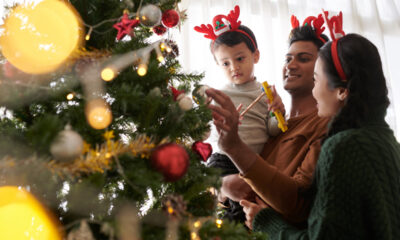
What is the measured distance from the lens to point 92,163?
0.69 meters

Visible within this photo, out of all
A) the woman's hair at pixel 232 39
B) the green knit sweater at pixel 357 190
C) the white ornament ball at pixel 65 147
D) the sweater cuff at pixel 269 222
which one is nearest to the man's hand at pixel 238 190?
the sweater cuff at pixel 269 222

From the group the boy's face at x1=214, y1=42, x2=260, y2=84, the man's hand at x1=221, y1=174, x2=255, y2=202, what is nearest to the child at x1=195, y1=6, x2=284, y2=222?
the boy's face at x1=214, y1=42, x2=260, y2=84

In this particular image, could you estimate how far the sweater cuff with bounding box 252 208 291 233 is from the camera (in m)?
1.18

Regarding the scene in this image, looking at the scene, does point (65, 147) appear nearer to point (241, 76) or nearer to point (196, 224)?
point (196, 224)

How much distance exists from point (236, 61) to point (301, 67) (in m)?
0.32

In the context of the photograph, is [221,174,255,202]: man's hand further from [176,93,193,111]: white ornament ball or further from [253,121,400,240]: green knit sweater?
[176,93,193,111]: white ornament ball

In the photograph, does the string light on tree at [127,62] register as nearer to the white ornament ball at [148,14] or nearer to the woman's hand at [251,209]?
the white ornament ball at [148,14]

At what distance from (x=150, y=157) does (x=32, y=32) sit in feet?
1.23

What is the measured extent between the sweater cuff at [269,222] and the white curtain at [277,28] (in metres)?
0.93

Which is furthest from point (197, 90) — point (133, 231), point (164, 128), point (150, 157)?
point (133, 231)

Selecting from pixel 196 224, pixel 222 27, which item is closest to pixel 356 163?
pixel 196 224

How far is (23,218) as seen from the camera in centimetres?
70

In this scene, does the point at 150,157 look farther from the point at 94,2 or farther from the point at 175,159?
the point at 94,2

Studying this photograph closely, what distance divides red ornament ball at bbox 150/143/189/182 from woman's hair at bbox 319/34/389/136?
62 centimetres
